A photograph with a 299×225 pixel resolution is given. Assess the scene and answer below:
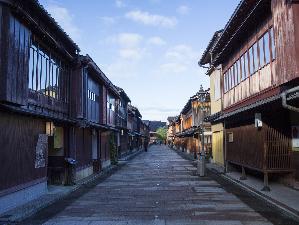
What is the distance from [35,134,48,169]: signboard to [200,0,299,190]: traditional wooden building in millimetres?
9081

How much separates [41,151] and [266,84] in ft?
33.3

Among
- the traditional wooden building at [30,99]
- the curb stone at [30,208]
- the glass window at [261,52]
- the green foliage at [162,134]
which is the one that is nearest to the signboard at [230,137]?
the glass window at [261,52]

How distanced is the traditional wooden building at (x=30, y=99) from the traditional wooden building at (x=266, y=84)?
8.59m

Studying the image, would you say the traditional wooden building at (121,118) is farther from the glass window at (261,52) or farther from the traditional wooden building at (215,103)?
the glass window at (261,52)

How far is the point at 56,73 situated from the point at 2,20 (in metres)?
Answer: 8.03

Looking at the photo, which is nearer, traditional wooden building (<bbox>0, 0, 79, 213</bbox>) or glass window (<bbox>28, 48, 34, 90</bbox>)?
traditional wooden building (<bbox>0, 0, 79, 213</bbox>)

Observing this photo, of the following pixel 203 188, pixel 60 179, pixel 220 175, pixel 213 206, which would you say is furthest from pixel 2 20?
pixel 220 175

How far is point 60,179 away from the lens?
70.2 ft

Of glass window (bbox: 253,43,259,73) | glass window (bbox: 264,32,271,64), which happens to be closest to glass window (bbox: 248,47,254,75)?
glass window (bbox: 253,43,259,73)

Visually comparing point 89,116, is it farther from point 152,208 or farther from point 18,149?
point 152,208

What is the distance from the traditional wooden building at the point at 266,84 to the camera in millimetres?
14445

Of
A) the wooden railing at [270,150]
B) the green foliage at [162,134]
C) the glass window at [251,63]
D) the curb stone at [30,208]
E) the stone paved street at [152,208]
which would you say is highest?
the glass window at [251,63]

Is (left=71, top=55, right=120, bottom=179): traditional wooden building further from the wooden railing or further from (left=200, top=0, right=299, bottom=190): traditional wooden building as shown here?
the wooden railing

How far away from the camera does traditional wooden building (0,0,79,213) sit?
13133 millimetres
